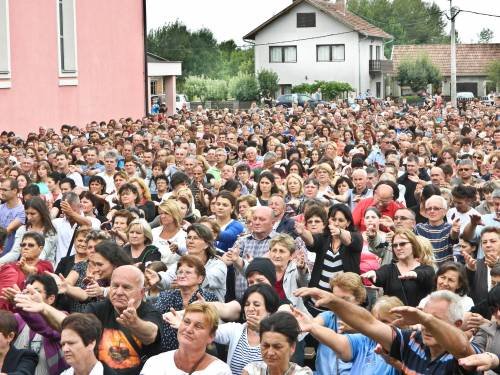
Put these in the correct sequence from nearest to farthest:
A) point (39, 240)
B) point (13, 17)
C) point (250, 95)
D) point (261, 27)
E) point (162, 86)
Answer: point (39, 240), point (13, 17), point (162, 86), point (250, 95), point (261, 27)

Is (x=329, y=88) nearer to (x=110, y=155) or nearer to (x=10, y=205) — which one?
(x=110, y=155)

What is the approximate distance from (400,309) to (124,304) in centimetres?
208

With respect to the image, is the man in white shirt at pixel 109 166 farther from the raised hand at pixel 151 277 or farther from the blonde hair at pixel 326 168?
the raised hand at pixel 151 277

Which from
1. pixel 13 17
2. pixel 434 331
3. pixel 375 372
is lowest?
pixel 375 372

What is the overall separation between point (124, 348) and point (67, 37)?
2566 cm

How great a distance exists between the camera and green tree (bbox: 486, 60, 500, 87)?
7956cm

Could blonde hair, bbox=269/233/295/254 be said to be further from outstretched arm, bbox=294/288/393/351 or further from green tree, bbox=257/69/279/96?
green tree, bbox=257/69/279/96

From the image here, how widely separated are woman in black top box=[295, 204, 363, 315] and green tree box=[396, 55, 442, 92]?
69788 mm

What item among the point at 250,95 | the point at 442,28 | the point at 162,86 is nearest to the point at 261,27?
the point at 250,95

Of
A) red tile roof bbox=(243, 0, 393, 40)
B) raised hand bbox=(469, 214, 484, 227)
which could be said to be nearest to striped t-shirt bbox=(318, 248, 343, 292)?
raised hand bbox=(469, 214, 484, 227)

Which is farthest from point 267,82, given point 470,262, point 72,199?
point 470,262

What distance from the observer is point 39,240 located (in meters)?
9.70

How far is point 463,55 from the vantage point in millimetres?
90062

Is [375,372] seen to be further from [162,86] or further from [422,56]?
[422,56]
